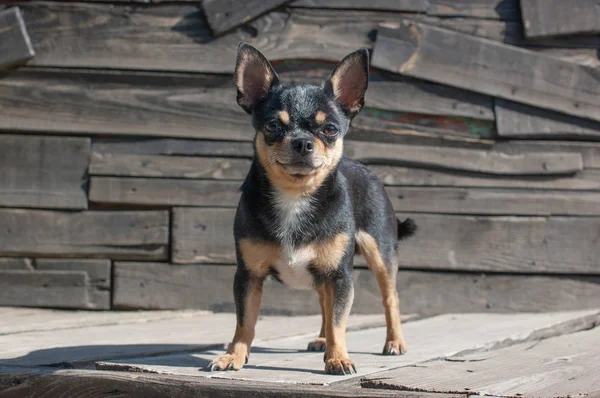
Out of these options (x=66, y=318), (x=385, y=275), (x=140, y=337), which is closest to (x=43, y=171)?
(x=66, y=318)

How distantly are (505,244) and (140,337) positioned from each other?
2731mm

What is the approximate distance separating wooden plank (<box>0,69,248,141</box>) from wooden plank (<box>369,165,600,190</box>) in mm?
1042

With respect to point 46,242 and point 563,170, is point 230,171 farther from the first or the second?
point 563,170

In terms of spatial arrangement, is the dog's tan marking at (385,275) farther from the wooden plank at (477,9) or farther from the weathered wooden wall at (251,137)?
the wooden plank at (477,9)

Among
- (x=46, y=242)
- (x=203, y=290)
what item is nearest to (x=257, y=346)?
(x=203, y=290)

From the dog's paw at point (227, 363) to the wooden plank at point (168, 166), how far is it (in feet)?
8.62

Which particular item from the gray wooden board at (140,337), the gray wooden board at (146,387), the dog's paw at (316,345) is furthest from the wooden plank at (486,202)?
the gray wooden board at (146,387)

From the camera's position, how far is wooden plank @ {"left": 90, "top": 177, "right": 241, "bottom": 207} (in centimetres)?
586

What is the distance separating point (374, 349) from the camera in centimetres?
422

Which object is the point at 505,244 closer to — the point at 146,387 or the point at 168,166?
the point at 168,166

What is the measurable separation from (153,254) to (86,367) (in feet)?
8.05

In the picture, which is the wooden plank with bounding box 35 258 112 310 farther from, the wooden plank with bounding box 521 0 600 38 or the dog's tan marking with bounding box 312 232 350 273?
the wooden plank with bounding box 521 0 600 38

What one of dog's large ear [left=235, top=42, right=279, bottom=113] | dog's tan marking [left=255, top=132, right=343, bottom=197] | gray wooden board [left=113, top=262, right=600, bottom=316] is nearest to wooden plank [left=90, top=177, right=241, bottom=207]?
gray wooden board [left=113, top=262, right=600, bottom=316]

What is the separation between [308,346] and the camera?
420cm
